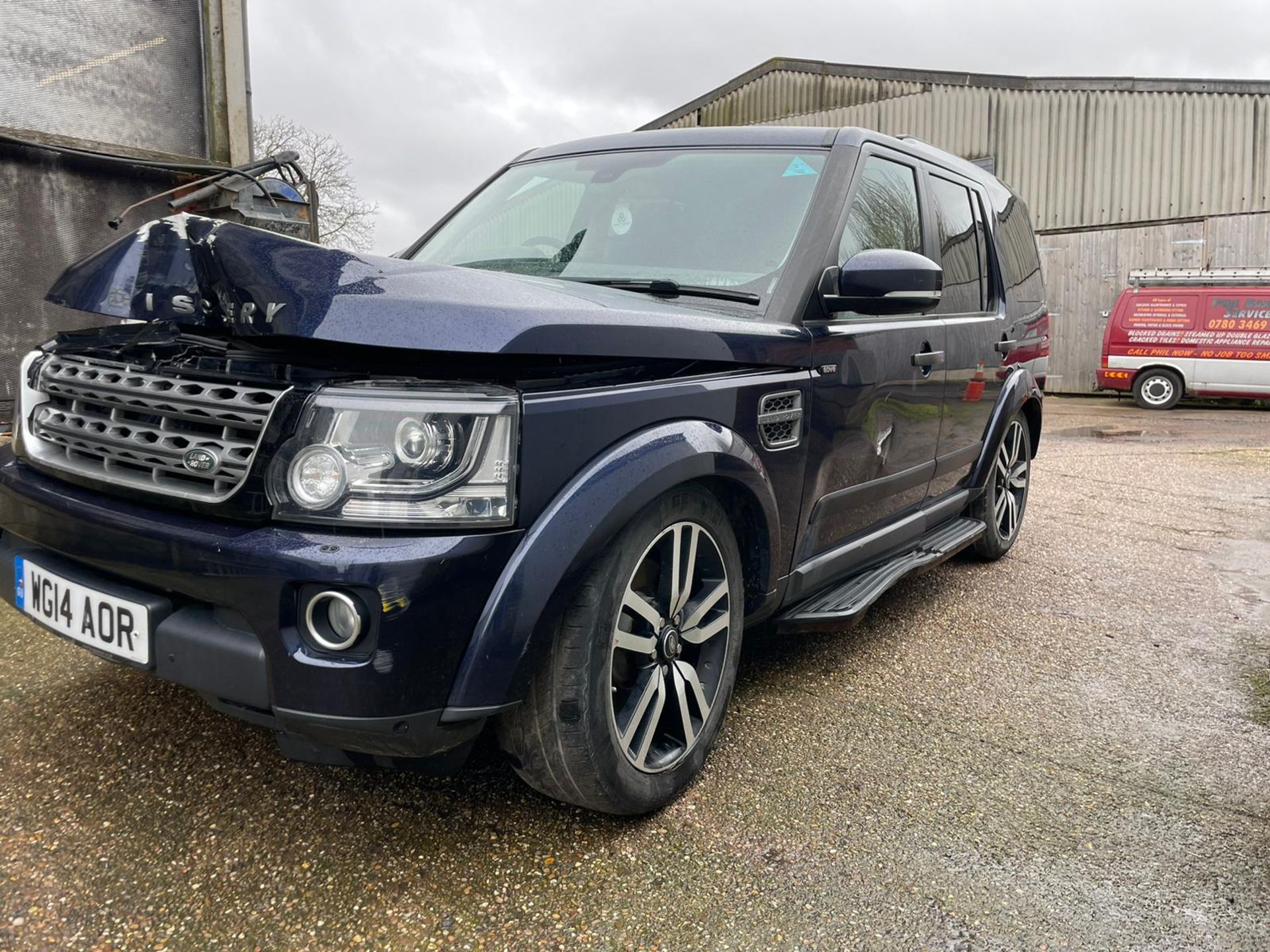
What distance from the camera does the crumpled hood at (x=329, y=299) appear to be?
1686mm

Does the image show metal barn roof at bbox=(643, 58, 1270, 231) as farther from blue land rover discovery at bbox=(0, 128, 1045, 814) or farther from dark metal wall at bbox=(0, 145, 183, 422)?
blue land rover discovery at bbox=(0, 128, 1045, 814)

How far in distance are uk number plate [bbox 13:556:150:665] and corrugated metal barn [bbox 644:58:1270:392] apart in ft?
53.1

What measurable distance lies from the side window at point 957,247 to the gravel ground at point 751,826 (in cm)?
142

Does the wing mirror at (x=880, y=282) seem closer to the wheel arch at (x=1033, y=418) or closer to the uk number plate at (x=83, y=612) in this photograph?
the uk number plate at (x=83, y=612)

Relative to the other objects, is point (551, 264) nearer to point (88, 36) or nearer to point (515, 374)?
point (515, 374)

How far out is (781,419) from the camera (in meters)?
2.44

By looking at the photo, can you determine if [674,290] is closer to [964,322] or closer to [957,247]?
[964,322]

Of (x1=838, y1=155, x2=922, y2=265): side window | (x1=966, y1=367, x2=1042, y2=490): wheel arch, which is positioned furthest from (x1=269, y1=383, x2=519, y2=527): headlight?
(x1=966, y1=367, x2=1042, y2=490): wheel arch

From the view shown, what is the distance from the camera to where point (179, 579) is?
68.9 inches

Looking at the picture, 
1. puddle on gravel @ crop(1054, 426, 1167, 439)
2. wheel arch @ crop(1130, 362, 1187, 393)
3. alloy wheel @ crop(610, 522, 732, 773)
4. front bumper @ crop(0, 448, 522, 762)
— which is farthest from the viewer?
wheel arch @ crop(1130, 362, 1187, 393)

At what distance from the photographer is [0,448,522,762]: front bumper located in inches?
64.1

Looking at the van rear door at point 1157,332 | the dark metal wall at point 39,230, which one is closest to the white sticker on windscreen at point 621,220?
the dark metal wall at point 39,230

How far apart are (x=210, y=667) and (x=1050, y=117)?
1968 cm

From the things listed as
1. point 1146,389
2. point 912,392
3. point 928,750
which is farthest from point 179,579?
point 1146,389
